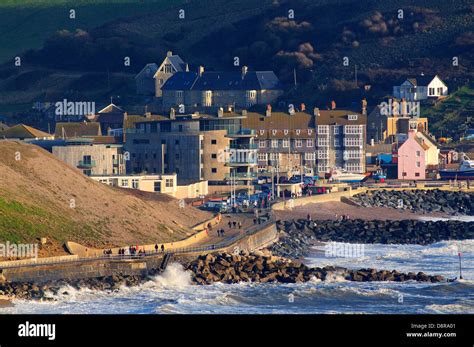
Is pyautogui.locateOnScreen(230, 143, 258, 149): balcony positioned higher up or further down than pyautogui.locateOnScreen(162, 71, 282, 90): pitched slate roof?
further down

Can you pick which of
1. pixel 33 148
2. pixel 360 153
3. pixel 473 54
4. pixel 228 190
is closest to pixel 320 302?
pixel 33 148

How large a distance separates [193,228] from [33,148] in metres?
8.97

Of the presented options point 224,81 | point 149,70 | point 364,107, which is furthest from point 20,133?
point 149,70

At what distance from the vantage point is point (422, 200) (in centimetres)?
13538

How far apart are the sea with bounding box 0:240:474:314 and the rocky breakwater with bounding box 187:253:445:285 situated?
67cm

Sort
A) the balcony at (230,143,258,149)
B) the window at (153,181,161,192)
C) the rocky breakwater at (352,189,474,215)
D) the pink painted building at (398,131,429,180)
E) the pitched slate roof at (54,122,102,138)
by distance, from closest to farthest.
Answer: the window at (153,181,161,192)
the rocky breakwater at (352,189,474,215)
the balcony at (230,143,258,149)
the pink painted building at (398,131,429,180)
the pitched slate roof at (54,122,102,138)

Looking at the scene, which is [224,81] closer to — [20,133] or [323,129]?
[323,129]

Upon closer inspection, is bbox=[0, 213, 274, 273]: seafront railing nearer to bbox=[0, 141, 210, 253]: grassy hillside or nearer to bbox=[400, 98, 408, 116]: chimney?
bbox=[0, 141, 210, 253]: grassy hillside

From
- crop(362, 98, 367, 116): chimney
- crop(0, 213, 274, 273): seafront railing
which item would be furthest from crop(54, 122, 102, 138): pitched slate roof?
crop(0, 213, 274, 273): seafront railing

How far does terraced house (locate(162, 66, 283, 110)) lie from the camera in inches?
7121

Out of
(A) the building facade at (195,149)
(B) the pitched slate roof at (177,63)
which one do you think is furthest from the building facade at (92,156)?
(B) the pitched slate roof at (177,63)

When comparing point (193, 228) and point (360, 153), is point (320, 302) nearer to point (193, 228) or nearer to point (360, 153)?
point (193, 228)

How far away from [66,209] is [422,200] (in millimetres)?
45000

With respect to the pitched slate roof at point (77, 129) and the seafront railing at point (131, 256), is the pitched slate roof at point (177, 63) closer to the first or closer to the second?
the pitched slate roof at point (77, 129)
